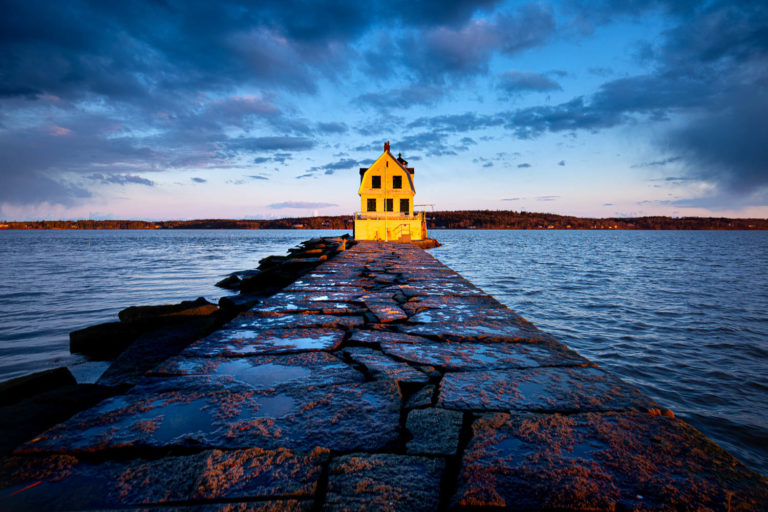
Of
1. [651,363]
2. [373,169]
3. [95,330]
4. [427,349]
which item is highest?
[373,169]

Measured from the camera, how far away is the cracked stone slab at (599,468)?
44.8 inches

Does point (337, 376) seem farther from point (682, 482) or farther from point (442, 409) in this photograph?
point (682, 482)

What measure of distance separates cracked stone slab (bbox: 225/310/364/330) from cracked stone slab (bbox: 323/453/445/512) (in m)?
2.03

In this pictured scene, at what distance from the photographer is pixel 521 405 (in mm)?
1812

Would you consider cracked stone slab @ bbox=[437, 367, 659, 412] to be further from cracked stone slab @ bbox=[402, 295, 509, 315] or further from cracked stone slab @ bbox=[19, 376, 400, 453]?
cracked stone slab @ bbox=[402, 295, 509, 315]

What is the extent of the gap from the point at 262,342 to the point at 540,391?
202cm

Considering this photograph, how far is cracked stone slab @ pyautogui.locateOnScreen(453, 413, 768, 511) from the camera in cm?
114

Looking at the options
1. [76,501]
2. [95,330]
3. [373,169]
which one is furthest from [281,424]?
[373,169]

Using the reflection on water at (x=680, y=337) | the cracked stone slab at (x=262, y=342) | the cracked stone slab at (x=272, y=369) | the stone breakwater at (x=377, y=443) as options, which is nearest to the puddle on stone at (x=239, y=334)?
the cracked stone slab at (x=262, y=342)

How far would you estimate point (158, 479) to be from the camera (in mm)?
1262

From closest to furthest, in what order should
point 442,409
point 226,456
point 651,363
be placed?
point 226,456 < point 442,409 < point 651,363

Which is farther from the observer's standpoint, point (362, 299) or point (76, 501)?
point (362, 299)

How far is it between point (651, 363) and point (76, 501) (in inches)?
317

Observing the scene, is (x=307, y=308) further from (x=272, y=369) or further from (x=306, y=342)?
(x=272, y=369)
